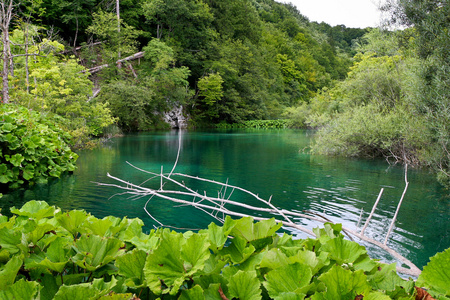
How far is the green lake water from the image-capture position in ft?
23.3

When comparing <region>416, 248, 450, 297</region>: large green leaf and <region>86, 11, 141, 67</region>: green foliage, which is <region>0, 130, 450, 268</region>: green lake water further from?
<region>86, 11, 141, 67</region>: green foliage

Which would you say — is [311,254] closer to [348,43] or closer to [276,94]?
[276,94]

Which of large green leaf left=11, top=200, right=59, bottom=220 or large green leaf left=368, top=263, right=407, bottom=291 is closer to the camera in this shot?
large green leaf left=368, top=263, right=407, bottom=291

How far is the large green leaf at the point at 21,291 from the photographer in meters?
0.87

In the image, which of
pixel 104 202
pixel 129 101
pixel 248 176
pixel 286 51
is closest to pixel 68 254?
pixel 104 202

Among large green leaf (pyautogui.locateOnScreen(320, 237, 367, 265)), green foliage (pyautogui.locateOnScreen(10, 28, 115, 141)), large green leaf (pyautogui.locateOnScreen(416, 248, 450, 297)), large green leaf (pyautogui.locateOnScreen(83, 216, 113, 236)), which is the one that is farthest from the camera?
green foliage (pyautogui.locateOnScreen(10, 28, 115, 141))

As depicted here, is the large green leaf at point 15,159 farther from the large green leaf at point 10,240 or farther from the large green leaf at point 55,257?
the large green leaf at point 55,257

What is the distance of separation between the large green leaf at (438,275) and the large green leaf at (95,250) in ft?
3.13

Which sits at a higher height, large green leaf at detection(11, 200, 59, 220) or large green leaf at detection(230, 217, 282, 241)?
large green leaf at detection(230, 217, 282, 241)

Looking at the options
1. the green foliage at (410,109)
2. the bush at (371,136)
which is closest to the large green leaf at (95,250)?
the green foliage at (410,109)

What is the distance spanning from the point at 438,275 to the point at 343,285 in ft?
0.97

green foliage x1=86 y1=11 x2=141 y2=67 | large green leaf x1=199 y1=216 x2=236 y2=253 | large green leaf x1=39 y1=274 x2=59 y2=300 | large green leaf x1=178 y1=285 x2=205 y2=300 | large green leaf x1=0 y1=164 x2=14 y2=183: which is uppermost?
green foliage x1=86 y1=11 x2=141 y2=67

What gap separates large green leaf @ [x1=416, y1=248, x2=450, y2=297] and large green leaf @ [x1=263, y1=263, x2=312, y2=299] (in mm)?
359

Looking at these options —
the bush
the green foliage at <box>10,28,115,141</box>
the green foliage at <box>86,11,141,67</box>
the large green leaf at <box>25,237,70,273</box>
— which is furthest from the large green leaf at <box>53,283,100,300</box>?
the green foliage at <box>86,11,141,67</box>
